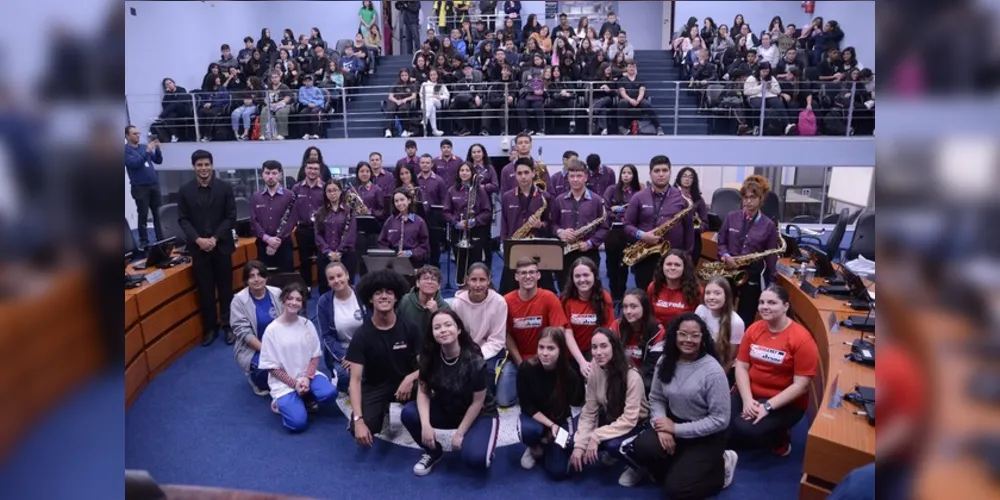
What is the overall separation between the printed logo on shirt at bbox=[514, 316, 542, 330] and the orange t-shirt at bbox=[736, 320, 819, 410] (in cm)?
124

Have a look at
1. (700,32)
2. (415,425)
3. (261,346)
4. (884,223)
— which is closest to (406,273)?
(261,346)

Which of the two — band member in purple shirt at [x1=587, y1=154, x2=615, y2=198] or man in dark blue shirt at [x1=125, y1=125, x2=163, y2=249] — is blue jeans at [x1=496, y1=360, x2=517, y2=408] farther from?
man in dark blue shirt at [x1=125, y1=125, x2=163, y2=249]

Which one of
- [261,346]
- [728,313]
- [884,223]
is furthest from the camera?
[261,346]

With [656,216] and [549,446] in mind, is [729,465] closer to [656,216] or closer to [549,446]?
[549,446]

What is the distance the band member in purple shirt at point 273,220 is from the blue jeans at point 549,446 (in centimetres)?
315

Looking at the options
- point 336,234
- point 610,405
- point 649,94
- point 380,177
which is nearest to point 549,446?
point 610,405

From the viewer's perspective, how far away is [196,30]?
1132 centimetres

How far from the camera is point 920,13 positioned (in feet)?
1.36

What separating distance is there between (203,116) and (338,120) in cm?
214

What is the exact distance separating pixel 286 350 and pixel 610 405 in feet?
6.95

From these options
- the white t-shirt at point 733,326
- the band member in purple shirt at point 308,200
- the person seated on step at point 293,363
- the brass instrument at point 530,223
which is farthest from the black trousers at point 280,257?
the white t-shirt at point 733,326

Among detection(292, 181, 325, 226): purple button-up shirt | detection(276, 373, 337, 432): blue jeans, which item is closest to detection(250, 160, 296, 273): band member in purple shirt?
detection(292, 181, 325, 226): purple button-up shirt

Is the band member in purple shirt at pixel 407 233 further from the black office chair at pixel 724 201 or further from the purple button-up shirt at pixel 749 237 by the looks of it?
the black office chair at pixel 724 201

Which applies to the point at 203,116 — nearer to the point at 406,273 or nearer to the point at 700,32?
the point at 406,273
